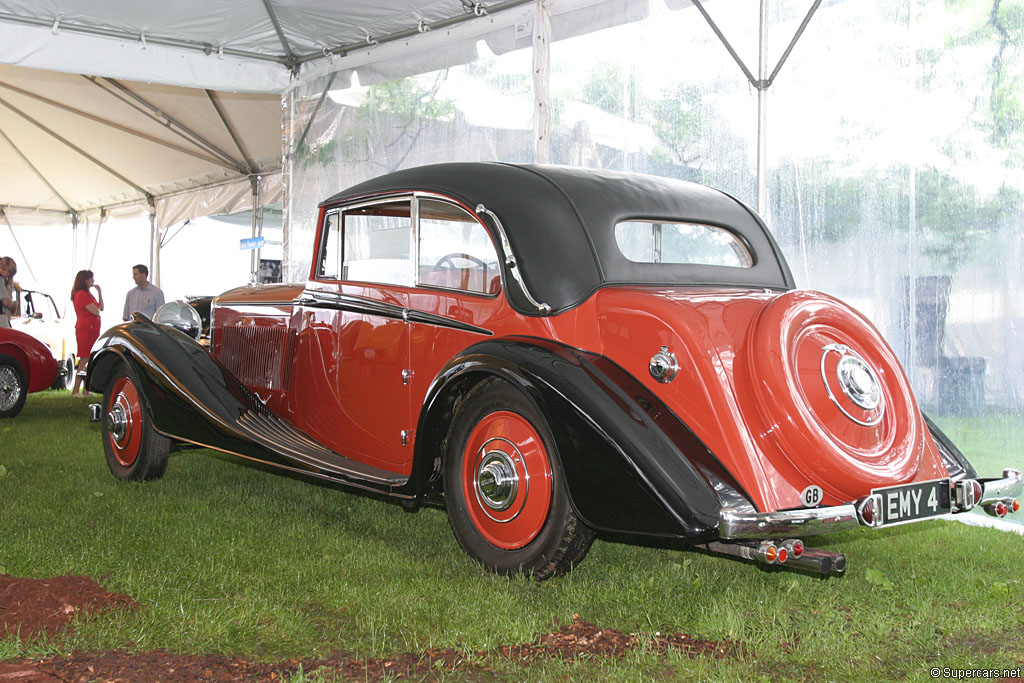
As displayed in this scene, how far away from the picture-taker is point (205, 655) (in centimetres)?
275

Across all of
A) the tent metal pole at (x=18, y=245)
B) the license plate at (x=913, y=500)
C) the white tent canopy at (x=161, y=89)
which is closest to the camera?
the license plate at (x=913, y=500)

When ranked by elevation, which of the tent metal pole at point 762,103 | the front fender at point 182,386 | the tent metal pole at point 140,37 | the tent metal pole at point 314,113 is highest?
the tent metal pole at point 140,37

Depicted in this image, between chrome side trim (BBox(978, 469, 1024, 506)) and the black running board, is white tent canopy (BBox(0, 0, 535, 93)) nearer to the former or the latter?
the black running board

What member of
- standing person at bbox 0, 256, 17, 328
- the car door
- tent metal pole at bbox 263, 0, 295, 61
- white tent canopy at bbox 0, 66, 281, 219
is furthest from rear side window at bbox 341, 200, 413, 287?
white tent canopy at bbox 0, 66, 281, 219

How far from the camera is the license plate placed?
298cm

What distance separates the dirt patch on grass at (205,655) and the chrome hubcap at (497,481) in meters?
0.53

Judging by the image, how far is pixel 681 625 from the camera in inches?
124

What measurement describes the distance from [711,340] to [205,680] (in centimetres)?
195

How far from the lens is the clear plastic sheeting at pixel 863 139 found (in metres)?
5.00

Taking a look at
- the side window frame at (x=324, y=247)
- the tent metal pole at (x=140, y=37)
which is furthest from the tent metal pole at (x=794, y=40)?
the tent metal pole at (x=140, y=37)

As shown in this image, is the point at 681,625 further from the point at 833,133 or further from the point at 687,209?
the point at 833,133

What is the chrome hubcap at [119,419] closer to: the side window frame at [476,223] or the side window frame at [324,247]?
the side window frame at [324,247]

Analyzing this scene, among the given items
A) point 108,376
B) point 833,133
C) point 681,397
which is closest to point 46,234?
point 108,376

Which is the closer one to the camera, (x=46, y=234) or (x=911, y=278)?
(x=911, y=278)
